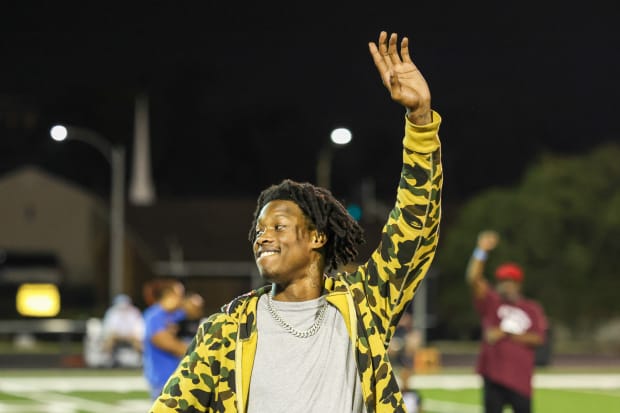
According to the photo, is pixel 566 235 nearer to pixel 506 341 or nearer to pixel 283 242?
pixel 506 341

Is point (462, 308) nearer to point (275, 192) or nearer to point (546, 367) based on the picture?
point (546, 367)

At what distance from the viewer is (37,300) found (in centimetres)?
A: 6794

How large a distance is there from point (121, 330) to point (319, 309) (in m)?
29.4

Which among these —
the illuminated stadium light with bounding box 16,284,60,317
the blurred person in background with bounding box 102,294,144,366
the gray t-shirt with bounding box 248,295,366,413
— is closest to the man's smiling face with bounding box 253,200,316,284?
the gray t-shirt with bounding box 248,295,366,413

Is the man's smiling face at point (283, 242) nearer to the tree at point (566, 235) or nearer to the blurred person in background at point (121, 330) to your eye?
the blurred person in background at point (121, 330)

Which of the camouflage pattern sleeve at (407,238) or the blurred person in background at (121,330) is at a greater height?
the blurred person in background at (121,330)

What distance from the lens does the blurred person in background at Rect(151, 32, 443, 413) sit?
4.09m

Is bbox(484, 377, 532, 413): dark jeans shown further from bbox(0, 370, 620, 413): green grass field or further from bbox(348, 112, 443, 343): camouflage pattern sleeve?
bbox(348, 112, 443, 343): camouflage pattern sleeve

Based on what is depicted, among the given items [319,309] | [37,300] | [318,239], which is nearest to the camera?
[319,309]

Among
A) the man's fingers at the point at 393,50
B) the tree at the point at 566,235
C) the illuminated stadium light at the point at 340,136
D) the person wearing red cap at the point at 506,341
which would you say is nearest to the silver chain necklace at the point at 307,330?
the man's fingers at the point at 393,50

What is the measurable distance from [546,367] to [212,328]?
104 feet

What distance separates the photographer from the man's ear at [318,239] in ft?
14.1

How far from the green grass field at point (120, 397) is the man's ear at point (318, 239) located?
622 inches

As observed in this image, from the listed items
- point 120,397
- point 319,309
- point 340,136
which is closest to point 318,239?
point 319,309
